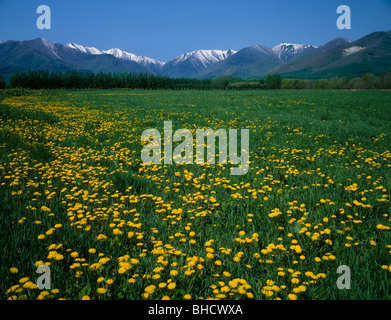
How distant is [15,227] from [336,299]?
A: 143 inches

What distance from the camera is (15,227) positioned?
9.16 ft

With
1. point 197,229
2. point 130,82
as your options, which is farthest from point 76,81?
point 197,229

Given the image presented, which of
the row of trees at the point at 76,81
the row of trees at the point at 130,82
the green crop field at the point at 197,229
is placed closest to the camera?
the green crop field at the point at 197,229

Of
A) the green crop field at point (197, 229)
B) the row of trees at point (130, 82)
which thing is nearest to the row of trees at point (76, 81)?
the row of trees at point (130, 82)

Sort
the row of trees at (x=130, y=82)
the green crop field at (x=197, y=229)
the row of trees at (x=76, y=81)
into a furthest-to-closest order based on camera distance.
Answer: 1. the row of trees at (x=76, y=81)
2. the row of trees at (x=130, y=82)
3. the green crop field at (x=197, y=229)

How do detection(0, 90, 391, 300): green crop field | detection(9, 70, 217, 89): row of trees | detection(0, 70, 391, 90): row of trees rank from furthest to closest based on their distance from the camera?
detection(9, 70, 217, 89): row of trees, detection(0, 70, 391, 90): row of trees, detection(0, 90, 391, 300): green crop field

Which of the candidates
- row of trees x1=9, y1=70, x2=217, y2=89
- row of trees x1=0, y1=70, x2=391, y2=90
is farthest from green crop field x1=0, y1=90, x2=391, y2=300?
→ row of trees x1=9, y1=70, x2=217, y2=89

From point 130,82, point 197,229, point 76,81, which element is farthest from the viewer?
point 130,82

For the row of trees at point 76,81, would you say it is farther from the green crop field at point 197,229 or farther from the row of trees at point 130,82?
the green crop field at point 197,229

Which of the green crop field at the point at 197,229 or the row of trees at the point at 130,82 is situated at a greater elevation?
the row of trees at the point at 130,82

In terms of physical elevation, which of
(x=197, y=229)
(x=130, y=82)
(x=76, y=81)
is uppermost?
(x=130, y=82)

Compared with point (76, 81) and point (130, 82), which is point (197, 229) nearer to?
point (76, 81)

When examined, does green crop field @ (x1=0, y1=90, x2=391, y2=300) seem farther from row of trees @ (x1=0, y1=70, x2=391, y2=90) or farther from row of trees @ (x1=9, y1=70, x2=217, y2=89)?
row of trees @ (x1=9, y1=70, x2=217, y2=89)

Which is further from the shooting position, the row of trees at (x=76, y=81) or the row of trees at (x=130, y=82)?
the row of trees at (x=76, y=81)
